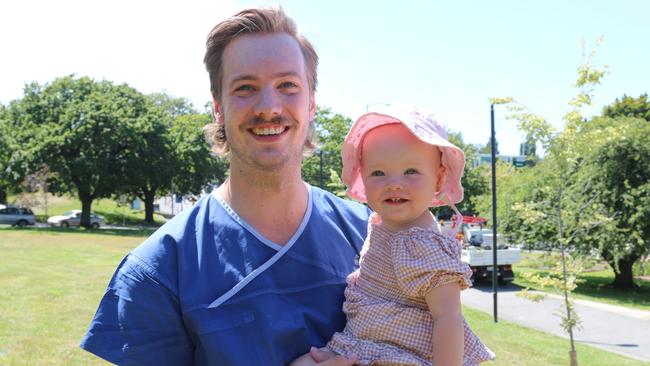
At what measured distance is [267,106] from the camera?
1.95m

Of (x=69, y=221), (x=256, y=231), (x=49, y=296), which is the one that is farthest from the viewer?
(x=69, y=221)

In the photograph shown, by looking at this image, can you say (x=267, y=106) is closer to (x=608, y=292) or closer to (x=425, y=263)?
(x=425, y=263)

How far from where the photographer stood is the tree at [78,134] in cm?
3438

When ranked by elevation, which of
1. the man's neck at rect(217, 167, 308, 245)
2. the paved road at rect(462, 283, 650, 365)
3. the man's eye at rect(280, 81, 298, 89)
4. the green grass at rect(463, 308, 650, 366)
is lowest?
the paved road at rect(462, 283, 650, 365)

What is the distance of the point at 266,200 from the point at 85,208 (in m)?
38.3

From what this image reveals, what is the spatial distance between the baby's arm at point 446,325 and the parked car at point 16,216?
4086 centimetres

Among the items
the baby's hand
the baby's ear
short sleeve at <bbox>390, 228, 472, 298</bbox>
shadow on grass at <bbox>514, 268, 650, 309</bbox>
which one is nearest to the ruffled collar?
short sleeve at <bbox>390, 228, 472, 298</bbox>

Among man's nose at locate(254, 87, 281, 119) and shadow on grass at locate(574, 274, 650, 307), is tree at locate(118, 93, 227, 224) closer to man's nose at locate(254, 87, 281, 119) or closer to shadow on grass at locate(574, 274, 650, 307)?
shadow on grass at locate(574, 274, 650, 307)

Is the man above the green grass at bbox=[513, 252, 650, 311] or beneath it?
above

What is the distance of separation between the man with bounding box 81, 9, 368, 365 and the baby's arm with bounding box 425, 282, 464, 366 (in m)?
0.30

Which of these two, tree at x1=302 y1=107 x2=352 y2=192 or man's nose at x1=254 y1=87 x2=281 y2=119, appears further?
tree at x1=302 y1=107 x2=352 y2=192

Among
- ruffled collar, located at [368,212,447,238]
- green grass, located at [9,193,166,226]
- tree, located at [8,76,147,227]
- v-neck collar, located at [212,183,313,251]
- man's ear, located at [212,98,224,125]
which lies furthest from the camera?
green grass, located at [9,193,166,226]

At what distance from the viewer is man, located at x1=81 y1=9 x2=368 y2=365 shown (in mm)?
1798

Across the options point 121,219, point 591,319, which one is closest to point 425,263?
point 591,319
